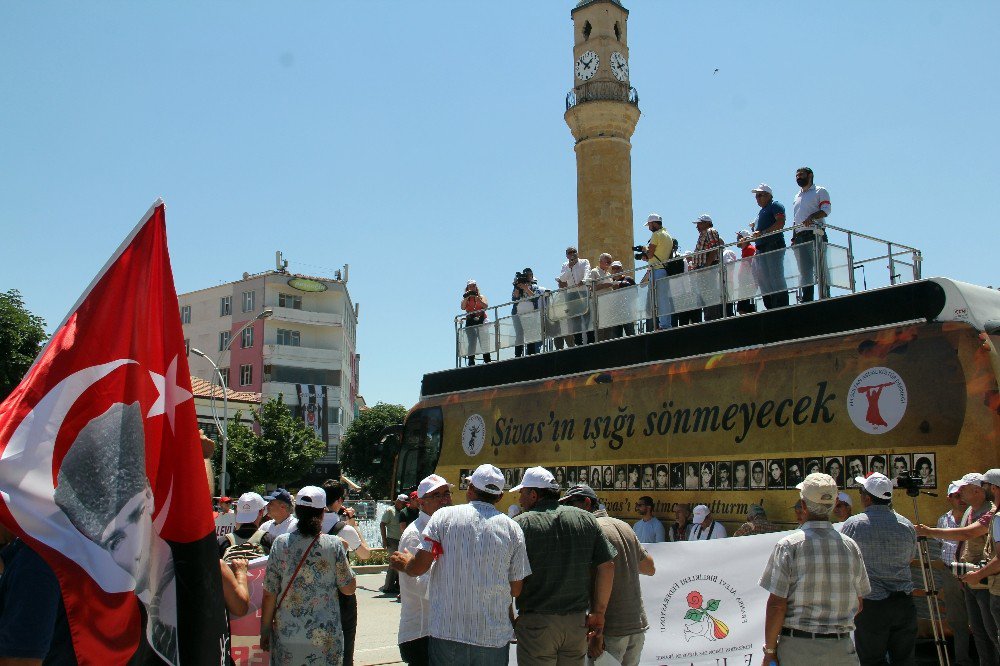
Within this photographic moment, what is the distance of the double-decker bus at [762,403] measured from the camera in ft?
26.9

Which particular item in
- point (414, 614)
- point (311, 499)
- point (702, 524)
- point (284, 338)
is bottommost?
point (414, 614)

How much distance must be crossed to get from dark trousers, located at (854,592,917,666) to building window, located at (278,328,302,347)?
66.3 m

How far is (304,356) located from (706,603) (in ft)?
214

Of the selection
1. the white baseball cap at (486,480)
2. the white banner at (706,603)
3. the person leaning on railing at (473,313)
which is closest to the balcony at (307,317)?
the person leaning on railing at (473,313)

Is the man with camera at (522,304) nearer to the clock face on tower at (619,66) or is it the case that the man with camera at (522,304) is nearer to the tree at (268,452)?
the clock face on tower at (619,66)

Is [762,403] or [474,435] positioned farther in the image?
[474,435]

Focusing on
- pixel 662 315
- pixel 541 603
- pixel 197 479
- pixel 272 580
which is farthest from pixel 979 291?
pixel 197 479

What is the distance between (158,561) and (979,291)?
7.51 m

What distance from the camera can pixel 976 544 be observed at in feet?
24.0

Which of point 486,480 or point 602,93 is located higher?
point 602,93

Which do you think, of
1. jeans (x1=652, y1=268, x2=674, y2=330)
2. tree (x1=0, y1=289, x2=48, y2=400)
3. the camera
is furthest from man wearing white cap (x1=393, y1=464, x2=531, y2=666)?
tree (x1=0, y1=289, x2=48, y2=400)

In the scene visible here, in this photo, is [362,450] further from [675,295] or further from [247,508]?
[247,508]

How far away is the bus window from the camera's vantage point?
1505 cm

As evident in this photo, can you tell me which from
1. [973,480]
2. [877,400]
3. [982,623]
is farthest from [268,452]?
[973,480]
